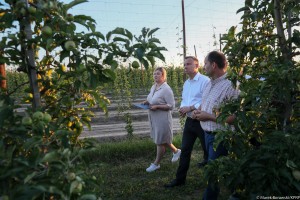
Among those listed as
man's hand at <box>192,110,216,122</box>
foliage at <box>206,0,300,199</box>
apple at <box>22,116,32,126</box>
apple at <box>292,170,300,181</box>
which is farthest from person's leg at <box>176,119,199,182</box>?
apple at <box>22,116,32,126</box>

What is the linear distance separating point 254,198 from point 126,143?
392 centimetres

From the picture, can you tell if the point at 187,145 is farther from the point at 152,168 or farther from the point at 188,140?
the point at 152,168

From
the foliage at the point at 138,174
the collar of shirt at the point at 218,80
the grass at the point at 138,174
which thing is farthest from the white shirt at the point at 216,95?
the grass at the point at 138,174

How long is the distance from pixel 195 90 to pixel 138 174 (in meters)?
1.45

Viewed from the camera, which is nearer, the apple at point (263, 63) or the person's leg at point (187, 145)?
the apple at point (263, 63)

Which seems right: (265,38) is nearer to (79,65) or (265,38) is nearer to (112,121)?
(79,65)

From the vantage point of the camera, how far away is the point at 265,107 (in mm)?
1979

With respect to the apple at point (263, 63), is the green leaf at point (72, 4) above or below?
above

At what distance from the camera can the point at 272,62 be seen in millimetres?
2072

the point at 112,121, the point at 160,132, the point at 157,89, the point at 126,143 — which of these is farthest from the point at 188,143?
the point at 112,121

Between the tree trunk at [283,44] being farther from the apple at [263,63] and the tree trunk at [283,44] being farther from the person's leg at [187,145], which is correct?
the person's leg at [187,145]

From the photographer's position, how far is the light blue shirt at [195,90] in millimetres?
3847

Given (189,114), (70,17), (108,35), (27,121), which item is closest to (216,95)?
(189,114)

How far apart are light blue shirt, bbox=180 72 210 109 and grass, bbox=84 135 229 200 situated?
3.18 feet
